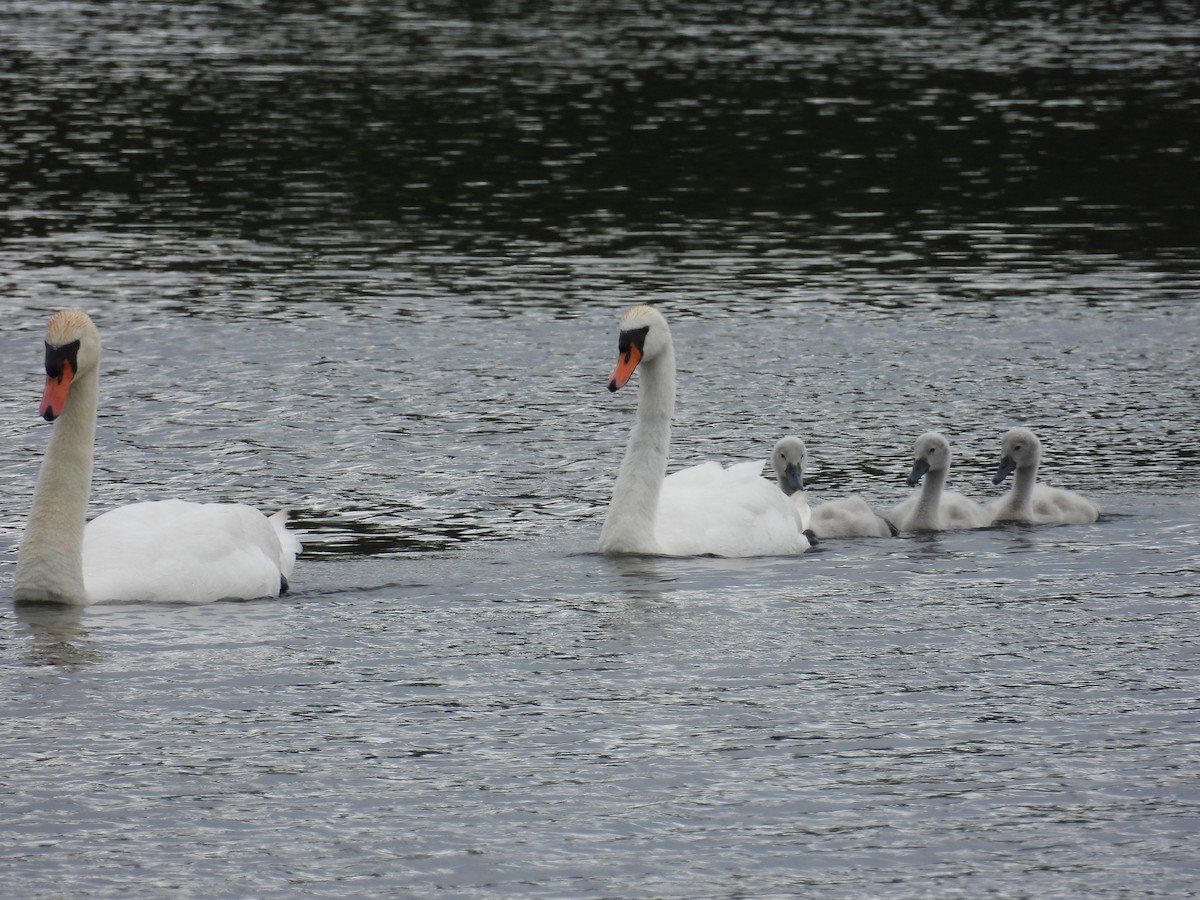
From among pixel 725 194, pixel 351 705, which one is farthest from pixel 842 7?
pixel 351 705

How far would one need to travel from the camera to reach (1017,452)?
44.4 ft

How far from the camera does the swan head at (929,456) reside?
13328 millimetres

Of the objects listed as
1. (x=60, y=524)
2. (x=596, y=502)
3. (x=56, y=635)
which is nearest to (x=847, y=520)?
(x=596, y=502)

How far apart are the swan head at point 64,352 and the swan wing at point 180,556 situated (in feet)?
2.37

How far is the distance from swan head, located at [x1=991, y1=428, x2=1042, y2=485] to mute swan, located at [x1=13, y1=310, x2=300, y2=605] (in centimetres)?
478

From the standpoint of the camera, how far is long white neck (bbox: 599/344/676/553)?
12.4 meters

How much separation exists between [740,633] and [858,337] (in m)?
9.00

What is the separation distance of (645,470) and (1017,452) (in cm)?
257

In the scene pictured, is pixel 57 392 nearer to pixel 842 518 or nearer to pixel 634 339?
pixel 634 339

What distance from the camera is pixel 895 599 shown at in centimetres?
1149

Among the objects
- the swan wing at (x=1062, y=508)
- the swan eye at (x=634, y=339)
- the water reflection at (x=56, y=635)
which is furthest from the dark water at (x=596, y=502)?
the swan eye at (x=634, y=339)

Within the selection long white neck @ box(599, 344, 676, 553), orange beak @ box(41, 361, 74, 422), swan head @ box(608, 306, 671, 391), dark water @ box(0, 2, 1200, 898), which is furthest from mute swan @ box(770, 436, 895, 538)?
orange beak @ box(41, 361, 74, 422)

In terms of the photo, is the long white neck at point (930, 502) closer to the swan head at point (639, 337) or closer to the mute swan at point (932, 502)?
the mute swan at point (932, 502)

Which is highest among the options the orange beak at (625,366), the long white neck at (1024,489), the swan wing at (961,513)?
the orange beak at (625,366)
